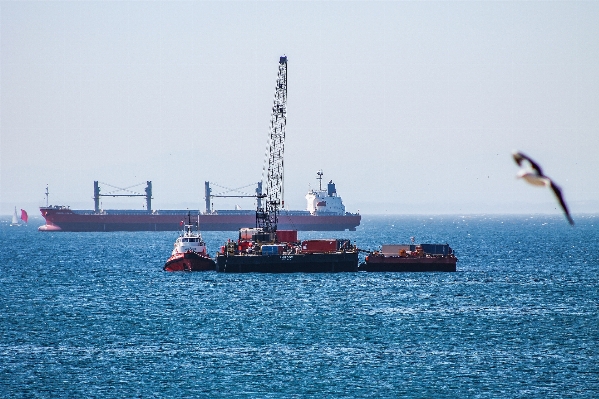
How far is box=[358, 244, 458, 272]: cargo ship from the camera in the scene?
12325 centimetres

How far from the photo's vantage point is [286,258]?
118 m

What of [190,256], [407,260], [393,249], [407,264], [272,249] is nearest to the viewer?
[272,249]

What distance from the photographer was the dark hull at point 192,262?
123 metres

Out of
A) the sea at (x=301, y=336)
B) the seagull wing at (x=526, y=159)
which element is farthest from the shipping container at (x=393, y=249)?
the seagull wing at (x=526, y=159)

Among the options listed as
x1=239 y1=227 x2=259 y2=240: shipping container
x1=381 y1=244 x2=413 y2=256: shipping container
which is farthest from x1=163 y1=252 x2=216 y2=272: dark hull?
x1=381 y1=244 x2=413 y2=256: shipping container

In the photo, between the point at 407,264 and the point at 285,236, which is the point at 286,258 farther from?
the point at 285,236

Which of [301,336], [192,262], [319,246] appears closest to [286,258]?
[319,246]

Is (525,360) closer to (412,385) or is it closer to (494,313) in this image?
(412,385)

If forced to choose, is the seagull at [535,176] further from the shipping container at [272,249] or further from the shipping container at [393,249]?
the shipping container at [393,249]

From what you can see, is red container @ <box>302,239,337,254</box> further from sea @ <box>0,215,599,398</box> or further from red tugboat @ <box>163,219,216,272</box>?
red tugboat @ <box>163,219,216,272</box>

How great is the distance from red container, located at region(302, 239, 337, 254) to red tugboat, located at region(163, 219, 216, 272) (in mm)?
11896

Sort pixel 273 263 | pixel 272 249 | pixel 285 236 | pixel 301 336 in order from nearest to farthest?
pixel 301 336, pixel 273 263, pixel 272 249, pixel 285 236

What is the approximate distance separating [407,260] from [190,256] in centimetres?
2713

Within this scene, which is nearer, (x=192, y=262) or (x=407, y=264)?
(x=192, y=262)
